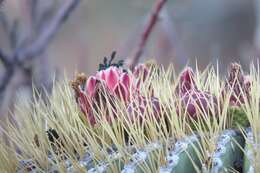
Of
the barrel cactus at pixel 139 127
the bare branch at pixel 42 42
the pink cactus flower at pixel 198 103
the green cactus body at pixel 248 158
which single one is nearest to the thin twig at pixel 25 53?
the bare branch at pixel 42 42

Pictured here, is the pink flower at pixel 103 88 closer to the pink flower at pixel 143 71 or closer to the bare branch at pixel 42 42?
the pink flower at pixel 143 71

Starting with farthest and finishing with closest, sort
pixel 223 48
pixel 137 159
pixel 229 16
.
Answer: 1. pixel 229 16
2. pixel 223 48
3. pixel 137 159

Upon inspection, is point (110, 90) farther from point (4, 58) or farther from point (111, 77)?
point (4, 58)

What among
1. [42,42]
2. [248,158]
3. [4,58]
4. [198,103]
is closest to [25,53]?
[42,42]

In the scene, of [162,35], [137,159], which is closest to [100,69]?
[137,159]

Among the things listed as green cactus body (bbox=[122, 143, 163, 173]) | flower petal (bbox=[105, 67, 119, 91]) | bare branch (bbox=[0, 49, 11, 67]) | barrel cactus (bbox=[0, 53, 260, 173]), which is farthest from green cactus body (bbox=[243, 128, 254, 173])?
bare branch (bbox=[0, 49, 11, 67])

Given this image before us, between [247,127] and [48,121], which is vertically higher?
[48,121]

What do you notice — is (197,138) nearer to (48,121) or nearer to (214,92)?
(214,92)
